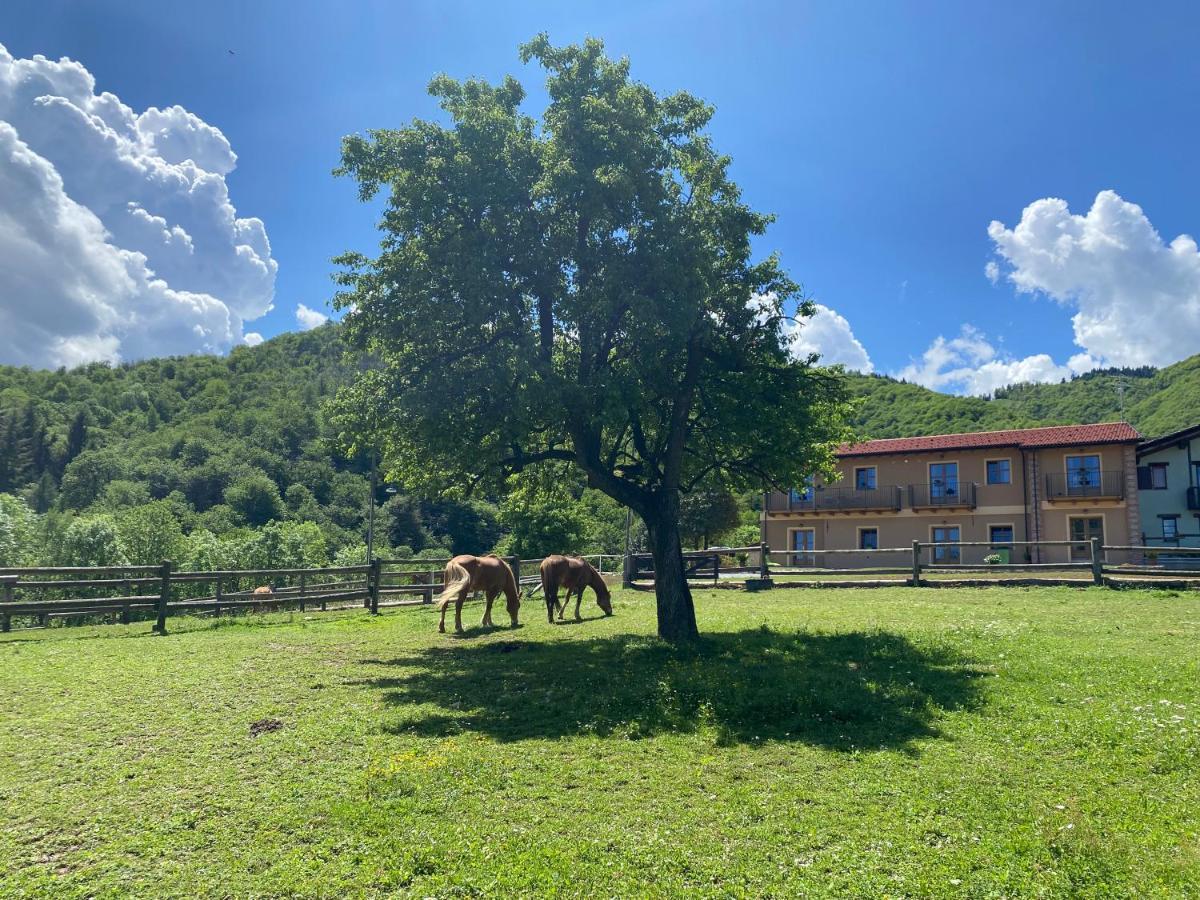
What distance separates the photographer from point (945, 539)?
132 ft

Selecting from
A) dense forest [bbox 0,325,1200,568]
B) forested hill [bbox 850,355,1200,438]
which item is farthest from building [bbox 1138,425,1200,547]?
forested hill [bbox 850,355,1200,438]

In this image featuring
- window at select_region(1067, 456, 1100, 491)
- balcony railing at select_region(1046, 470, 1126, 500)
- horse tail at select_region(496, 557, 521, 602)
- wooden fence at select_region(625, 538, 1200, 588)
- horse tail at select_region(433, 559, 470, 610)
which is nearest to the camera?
horse tail at select_region(433, 559, 470, 610)

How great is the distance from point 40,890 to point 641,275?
1113cm

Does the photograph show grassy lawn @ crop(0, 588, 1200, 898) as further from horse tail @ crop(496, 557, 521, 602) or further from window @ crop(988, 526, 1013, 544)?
window @ crop(988, 526, 1013, 544)

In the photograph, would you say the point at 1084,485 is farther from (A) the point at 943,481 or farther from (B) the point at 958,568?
(B) the point at 958,568

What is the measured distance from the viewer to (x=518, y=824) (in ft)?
17.8

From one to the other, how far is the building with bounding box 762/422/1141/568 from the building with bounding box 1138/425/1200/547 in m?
5.72

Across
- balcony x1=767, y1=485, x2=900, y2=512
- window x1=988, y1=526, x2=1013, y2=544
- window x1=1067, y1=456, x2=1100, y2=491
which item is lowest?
window x1=988, y1=526, x2=1013, y2=544

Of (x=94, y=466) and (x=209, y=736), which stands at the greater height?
(x=94, y=466)

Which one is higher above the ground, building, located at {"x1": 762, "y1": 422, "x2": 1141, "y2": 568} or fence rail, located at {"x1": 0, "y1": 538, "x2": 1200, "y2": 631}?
building, located at {"x1": 762, "y1": 422, "x2": 1141, "y2": 568}

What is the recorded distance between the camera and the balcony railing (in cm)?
3678

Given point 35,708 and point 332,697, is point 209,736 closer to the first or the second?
point 332,697

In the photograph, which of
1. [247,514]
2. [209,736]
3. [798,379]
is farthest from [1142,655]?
[247,514]

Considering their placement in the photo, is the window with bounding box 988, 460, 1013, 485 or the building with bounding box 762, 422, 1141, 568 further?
the window with bounding box 988, 460, 1013, 485
